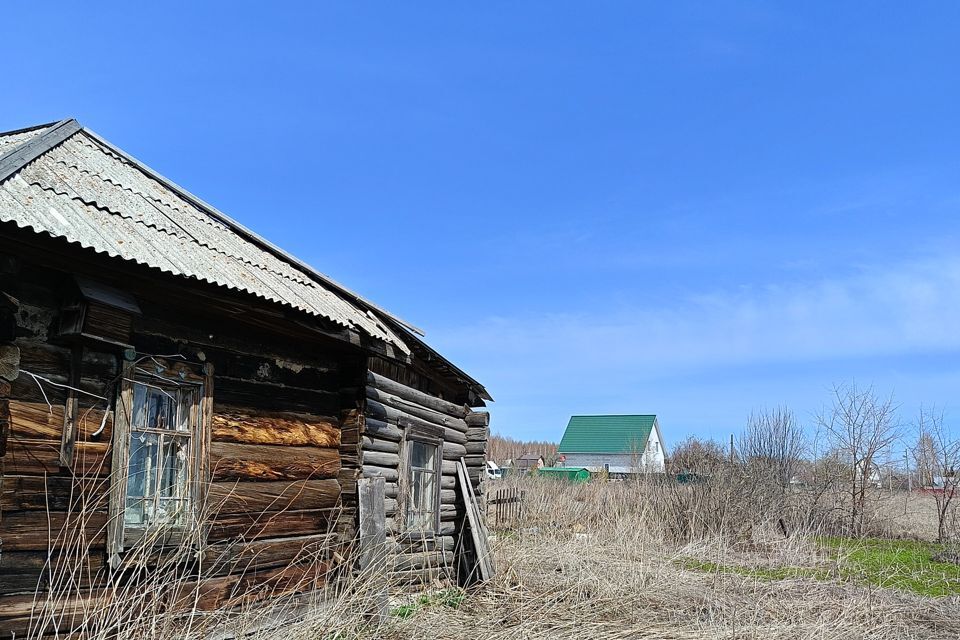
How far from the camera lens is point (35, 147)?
6.75 m

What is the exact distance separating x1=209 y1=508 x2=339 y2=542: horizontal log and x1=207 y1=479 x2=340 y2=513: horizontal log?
5cm

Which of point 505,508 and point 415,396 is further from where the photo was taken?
point 505,508

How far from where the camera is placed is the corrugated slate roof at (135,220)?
5.51 meters

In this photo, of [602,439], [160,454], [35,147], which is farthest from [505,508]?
[602,439]

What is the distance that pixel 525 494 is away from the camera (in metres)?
20.4

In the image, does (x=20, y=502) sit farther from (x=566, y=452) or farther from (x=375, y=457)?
(x=566, y=452)

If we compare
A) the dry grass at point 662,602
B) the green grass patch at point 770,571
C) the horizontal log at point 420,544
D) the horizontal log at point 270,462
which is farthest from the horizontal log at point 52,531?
the green grass patch at point 770,571

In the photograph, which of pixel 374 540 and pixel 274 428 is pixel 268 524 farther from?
pixel 374 540

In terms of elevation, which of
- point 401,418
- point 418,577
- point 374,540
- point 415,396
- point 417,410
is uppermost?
point 415,396

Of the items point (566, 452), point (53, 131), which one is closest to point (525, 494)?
point (53, 131)

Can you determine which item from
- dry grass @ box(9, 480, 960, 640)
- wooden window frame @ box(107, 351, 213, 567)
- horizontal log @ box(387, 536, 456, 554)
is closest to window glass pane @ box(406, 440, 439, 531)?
horizontal log @ box(387, 536, 456, 554)

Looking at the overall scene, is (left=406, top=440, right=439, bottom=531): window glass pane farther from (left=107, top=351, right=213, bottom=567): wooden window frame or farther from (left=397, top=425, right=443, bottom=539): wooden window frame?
(left=107, top=351, right=213, bottom=567): wooden window frame

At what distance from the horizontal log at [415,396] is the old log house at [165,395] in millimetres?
81

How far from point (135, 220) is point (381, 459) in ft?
12.3
